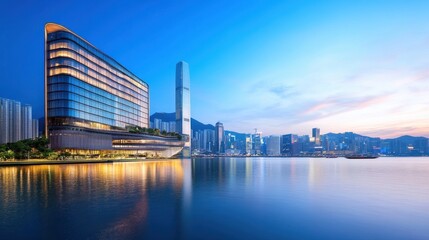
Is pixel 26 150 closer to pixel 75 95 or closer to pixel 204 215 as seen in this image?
pixel 75 95

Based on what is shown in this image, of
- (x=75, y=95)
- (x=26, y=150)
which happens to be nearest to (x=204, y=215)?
(x=26, y=150)

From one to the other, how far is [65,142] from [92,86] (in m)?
38.3

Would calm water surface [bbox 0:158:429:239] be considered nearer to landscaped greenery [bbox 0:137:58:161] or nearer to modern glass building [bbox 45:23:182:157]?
landscaped greenery [bbox 0:137:58:161]

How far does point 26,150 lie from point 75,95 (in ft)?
136

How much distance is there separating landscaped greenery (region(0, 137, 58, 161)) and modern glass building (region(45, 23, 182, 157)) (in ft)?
50.5

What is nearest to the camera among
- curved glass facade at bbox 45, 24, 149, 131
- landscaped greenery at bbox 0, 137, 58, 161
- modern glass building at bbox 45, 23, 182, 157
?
landscaped greenery at bbox 0, 137, 58, 161

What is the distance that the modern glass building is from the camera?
433ft

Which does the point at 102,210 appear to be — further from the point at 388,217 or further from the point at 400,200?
the point at 400,200

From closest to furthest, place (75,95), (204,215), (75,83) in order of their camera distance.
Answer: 1. (204,215)
2. (75,83)
3. (75,95)

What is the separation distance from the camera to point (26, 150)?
104625mm

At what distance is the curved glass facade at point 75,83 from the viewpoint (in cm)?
13338

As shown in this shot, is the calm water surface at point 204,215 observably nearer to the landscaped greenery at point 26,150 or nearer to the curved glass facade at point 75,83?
the landscaped greenery at point 26,150

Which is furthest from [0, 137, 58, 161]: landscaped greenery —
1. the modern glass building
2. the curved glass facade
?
the curved glass facade

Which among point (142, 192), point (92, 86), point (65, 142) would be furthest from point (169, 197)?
point (92, 86)
